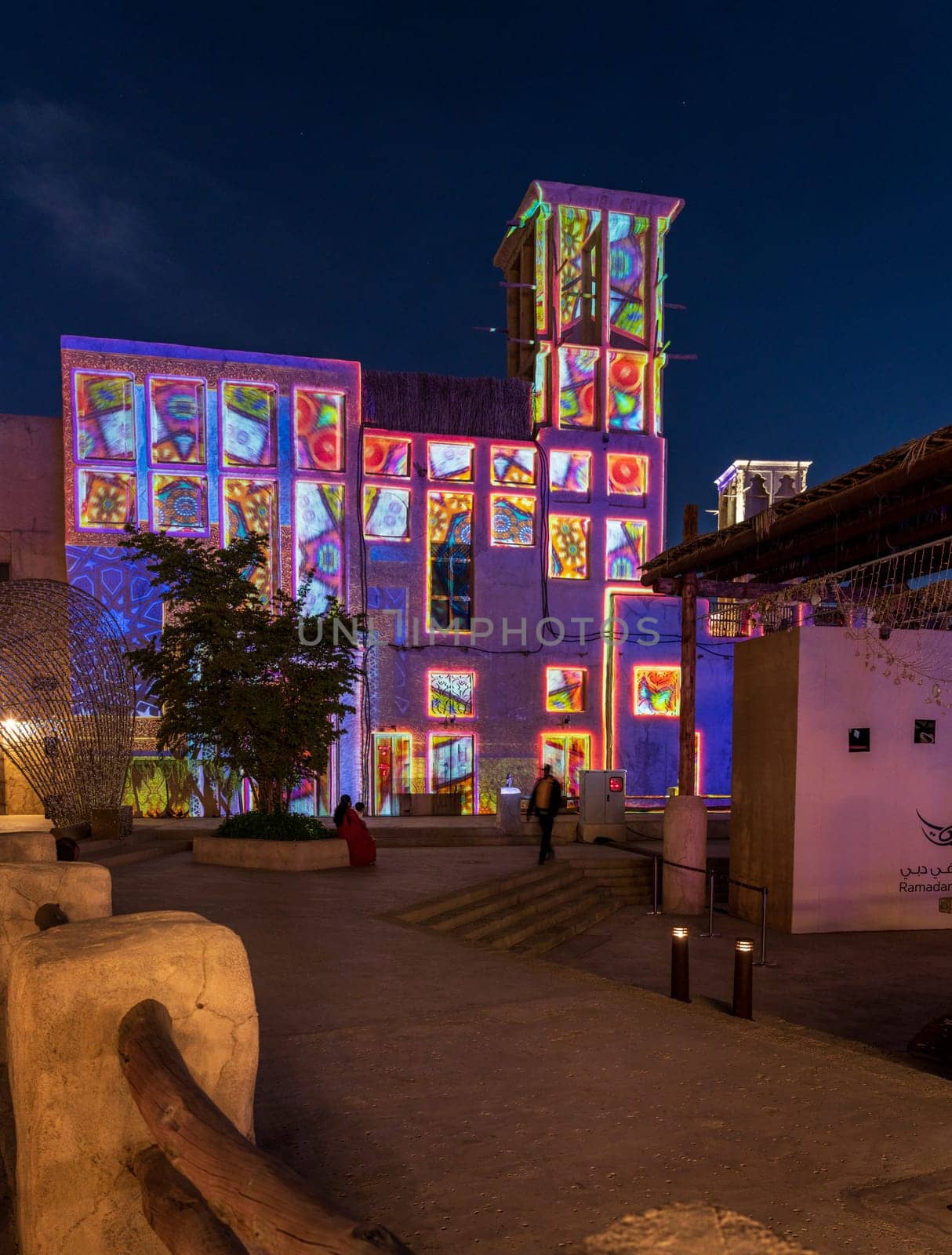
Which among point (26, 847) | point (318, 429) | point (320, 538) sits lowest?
point (26, 847)

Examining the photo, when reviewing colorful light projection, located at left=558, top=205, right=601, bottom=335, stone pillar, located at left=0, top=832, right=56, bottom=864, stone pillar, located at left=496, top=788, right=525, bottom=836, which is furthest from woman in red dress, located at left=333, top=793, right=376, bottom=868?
colorful light projection, located at left=558, top=205, right=601, bottom=335

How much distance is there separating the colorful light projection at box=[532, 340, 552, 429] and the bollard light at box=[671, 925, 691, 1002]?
20277 mm

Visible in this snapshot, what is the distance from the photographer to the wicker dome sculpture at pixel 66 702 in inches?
666

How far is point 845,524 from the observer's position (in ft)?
38.9

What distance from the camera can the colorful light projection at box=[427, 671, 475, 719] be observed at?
80.4 feet

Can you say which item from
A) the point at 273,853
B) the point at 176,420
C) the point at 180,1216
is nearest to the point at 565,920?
the point at 273,853

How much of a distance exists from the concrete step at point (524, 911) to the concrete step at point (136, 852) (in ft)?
19.9

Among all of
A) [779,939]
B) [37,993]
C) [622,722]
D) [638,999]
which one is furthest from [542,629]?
[37,993]

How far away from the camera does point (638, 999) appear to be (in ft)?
22.7

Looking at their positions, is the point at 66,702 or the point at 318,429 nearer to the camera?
the point at 66,702

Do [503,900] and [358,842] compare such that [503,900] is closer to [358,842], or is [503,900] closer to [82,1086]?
[358,842]

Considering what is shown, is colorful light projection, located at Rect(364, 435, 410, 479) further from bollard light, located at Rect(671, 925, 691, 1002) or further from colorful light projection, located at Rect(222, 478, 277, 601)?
bollard light, located at Rect(671, 925, 691, 1002)

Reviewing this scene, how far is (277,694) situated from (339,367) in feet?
41.5

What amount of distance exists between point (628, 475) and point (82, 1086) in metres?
25.3
